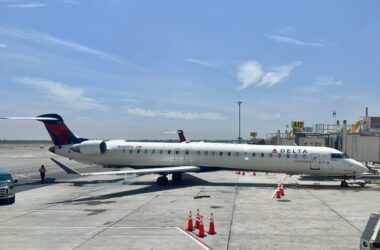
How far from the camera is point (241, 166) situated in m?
26.5

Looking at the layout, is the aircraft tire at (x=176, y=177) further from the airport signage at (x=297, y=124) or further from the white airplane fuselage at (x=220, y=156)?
the airport signage at (x=297, y=124)

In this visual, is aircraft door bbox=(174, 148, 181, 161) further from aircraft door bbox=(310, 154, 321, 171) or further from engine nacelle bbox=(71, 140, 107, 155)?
aircraft door bbox=(310, 154, 321, 171)

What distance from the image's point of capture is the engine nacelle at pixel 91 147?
29.5 metres

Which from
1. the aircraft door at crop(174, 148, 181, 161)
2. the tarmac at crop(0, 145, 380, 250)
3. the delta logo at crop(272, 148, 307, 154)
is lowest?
the tarmac at crop(0, 145, 380, 250)

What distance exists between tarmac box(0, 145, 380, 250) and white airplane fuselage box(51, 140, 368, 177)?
127 cm

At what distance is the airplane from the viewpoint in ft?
82.8

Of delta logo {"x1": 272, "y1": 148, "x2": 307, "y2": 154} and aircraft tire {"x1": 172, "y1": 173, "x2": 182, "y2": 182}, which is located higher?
delta logo {"x1": 272, "y1": 148, "x2": 307, "y2": 154}

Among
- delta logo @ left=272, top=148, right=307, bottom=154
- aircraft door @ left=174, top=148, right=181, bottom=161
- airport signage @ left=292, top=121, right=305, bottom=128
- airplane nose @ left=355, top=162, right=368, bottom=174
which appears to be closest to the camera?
airplane nose @ left=355, top=162, right=368, bottom=174

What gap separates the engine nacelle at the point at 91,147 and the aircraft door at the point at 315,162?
14.8m

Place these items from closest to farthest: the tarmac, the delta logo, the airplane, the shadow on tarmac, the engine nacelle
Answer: the tarmac → the shadow on tarmac → the airplane → the delta logo → the engine nacelle

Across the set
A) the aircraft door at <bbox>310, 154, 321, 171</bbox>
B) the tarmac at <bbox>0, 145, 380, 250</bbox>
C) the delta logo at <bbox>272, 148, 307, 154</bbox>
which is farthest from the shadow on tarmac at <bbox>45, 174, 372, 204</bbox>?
the delta logo at <bbox>272, 148, 307, 154</bbox>

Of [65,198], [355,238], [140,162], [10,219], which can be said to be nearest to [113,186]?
[140,162]

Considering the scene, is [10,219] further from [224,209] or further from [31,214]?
[224,209]

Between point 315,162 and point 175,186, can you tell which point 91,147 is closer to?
point 175,186
